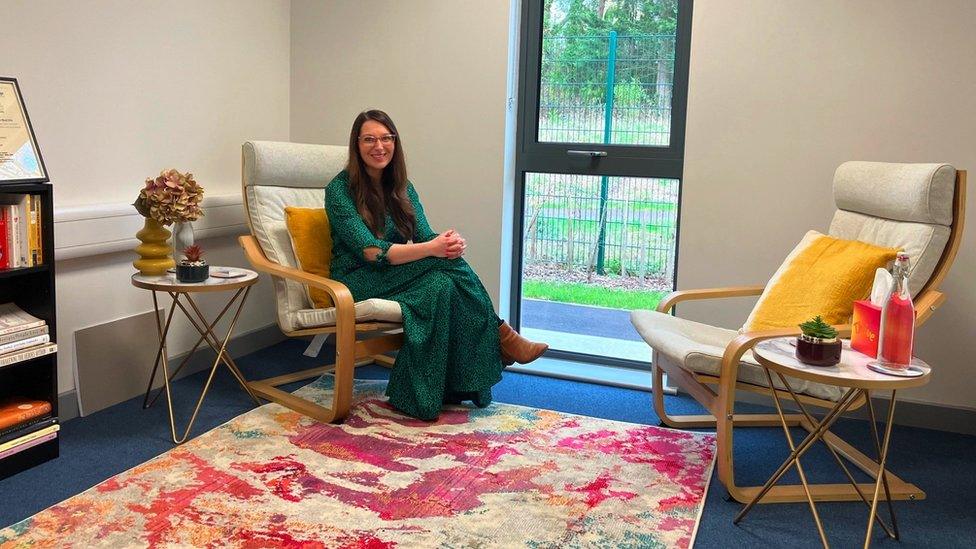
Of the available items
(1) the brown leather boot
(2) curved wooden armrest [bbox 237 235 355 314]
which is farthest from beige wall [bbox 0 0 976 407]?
(1) the brown leather boot

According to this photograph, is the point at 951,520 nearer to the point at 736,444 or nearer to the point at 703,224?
the point at 736,444

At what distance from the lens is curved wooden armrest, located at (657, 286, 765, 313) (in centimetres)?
320

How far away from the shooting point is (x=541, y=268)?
166 inches

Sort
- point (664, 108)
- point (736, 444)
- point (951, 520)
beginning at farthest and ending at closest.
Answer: point (664, 108)
point (736, 444)
point (951, 520)

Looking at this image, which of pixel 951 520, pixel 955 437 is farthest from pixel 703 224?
pixel 951 520

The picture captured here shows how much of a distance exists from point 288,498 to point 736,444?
1584mm

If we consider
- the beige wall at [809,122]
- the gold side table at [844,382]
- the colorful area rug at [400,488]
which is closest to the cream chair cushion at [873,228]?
the gold side table at [844,382]

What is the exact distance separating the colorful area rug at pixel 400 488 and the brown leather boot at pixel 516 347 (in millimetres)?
255

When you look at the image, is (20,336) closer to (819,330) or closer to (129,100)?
(129,100)

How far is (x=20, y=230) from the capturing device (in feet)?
8.38

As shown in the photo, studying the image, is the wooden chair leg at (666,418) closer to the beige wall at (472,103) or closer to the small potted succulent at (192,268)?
the beige wall at (472,103)

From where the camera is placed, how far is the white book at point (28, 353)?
251cm

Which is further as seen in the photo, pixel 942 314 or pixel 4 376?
pixel 942 314

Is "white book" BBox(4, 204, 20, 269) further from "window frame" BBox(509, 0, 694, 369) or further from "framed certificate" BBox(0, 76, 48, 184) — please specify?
"window frame" BBox(509, 0, 694, 369)
